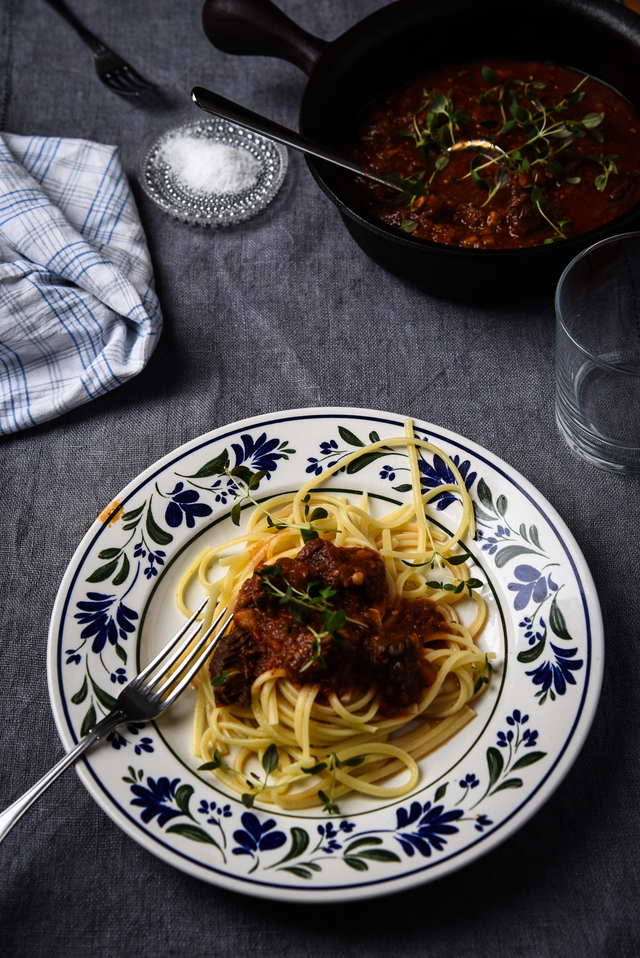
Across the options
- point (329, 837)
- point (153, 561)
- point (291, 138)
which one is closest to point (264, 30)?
point (291, 138)

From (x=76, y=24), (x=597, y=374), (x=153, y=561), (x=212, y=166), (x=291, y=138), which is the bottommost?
(x=597, y=374)

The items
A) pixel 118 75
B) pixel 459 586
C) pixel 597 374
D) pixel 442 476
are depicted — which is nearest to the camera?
pixel 459 586

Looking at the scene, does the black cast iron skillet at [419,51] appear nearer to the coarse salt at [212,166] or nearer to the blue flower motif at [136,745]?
the coarse salt at [212,166]

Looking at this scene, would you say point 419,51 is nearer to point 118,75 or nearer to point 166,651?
point 118,75

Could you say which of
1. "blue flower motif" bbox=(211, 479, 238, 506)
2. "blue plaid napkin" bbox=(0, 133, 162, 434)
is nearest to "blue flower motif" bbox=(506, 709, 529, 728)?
"blue flower motif" bbox=(211, 479, 238, 506)

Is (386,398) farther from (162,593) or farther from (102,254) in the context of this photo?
(102,254)

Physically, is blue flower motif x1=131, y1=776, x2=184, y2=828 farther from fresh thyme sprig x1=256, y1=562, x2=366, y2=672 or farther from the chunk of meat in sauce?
fresh thyme sprig x1=256, y1=562, x2=366, y2=672
